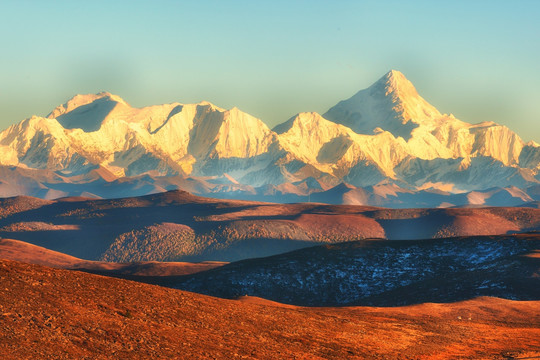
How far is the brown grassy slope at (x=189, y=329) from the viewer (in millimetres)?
30109

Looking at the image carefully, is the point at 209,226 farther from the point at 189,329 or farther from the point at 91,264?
the point at 189,329

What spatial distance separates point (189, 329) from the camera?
35.8 meters

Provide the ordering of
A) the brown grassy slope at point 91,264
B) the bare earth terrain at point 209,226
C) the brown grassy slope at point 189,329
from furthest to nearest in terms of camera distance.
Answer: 1. the bare earth terrain at point 209,226
2. the brown grassy slope at point 91,264
3. the brown grassy slope at point 189,329

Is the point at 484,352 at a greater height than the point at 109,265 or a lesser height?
greater

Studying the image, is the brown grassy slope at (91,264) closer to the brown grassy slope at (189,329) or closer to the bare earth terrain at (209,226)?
the bare earth terrain at (209,226)

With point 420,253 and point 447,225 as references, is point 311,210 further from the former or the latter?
point 420,253

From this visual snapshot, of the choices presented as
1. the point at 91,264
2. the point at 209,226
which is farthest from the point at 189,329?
the point at 209,226

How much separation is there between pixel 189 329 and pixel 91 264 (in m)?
69.9

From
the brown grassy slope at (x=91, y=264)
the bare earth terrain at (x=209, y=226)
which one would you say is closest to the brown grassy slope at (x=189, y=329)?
the brown grassy slope at (x=91, y=264)

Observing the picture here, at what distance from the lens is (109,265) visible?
4072 inches

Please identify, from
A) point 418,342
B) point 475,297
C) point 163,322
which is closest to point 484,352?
point 418,342

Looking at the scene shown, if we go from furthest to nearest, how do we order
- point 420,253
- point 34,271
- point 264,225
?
point 264,225, point 420,253, point 34,271

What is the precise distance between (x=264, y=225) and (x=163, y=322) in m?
111

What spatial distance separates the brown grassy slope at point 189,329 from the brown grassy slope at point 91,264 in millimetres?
49217
